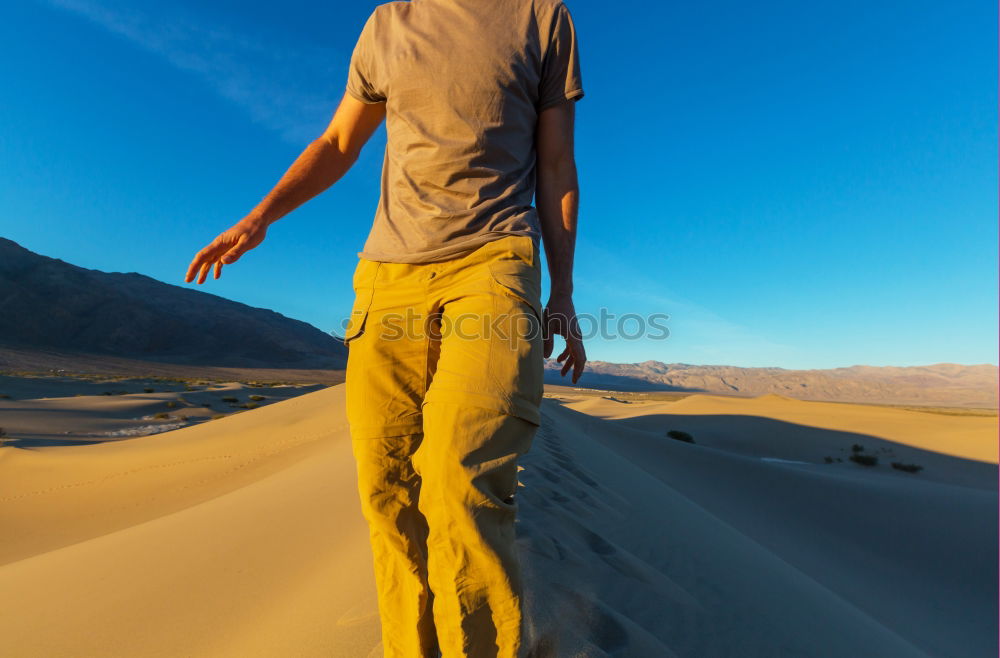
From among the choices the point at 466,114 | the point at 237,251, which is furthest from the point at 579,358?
the point at 237,251

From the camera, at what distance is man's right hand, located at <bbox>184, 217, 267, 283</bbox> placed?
144cm

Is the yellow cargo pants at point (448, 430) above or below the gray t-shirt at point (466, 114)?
below

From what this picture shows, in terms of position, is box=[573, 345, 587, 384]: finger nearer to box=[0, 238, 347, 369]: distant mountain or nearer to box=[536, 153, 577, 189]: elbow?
box=[536, 153, 577, 189]: elbow

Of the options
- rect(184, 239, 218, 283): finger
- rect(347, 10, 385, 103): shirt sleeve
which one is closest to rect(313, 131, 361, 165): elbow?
rect(347, 10, 385, 103): shirt sleeve

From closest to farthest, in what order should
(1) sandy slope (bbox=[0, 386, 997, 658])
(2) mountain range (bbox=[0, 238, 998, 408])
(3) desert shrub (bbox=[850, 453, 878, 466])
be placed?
1. (1) sandy slope (bbox=[0, 386, 997, 658])
2. (3) desert shrub (bbox=[850, 453, 878, 466])
3. (2) mountain range (bbox=[0, 238, 998, 408])

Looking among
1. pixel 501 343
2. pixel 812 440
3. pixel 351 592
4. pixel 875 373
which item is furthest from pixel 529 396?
pixel 875 373

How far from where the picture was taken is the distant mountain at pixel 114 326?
209 ft

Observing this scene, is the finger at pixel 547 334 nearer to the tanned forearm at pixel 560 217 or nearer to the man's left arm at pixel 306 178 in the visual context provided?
the tanned forearm at pixel 560 217

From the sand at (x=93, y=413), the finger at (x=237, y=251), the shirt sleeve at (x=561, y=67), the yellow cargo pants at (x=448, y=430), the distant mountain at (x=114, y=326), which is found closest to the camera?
the yellow cargo pants at (x=448, y=430)

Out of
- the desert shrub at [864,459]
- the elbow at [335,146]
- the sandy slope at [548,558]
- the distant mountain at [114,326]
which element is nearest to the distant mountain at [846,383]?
the distant mountain at [114,326]

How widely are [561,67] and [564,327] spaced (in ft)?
2.36

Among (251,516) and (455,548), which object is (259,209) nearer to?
(455,548)

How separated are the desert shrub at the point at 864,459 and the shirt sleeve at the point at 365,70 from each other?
622 inches

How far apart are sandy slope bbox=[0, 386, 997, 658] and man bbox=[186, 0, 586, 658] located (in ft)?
2.75
